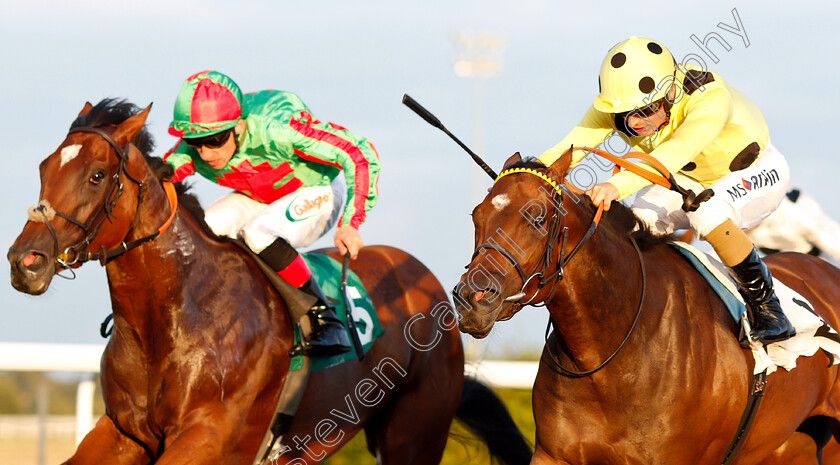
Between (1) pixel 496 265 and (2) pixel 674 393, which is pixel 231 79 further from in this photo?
(2) pixel 674 393

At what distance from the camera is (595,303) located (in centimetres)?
382

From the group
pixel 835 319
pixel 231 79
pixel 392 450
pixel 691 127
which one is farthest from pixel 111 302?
pixel 835 319

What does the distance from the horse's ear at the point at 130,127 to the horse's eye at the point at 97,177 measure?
0.21m

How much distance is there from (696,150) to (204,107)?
2.06 metres

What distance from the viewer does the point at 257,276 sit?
473 centimetres

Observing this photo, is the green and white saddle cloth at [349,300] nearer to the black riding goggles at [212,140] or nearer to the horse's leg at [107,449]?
the black riding goggles at [212,140]

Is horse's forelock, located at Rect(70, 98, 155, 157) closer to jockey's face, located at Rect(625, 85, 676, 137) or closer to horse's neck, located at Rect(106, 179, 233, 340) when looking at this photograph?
horse's neck, located at Rect(106, 179, 233, 340)

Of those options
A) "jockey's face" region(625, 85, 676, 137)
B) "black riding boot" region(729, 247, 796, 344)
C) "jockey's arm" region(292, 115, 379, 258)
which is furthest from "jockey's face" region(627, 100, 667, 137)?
"jockey's arm" region(292, 115, 379, 258)

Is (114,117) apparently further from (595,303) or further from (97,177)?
(595,303)

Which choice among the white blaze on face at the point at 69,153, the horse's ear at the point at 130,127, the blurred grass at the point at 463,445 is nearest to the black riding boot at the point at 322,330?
the horse's ear at the point at 130,127

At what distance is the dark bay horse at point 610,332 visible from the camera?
354 centimetres

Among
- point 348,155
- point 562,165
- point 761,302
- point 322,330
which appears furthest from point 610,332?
point 348,155

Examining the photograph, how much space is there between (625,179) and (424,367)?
6.74 feet

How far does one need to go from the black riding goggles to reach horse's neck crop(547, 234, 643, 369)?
1769mm
